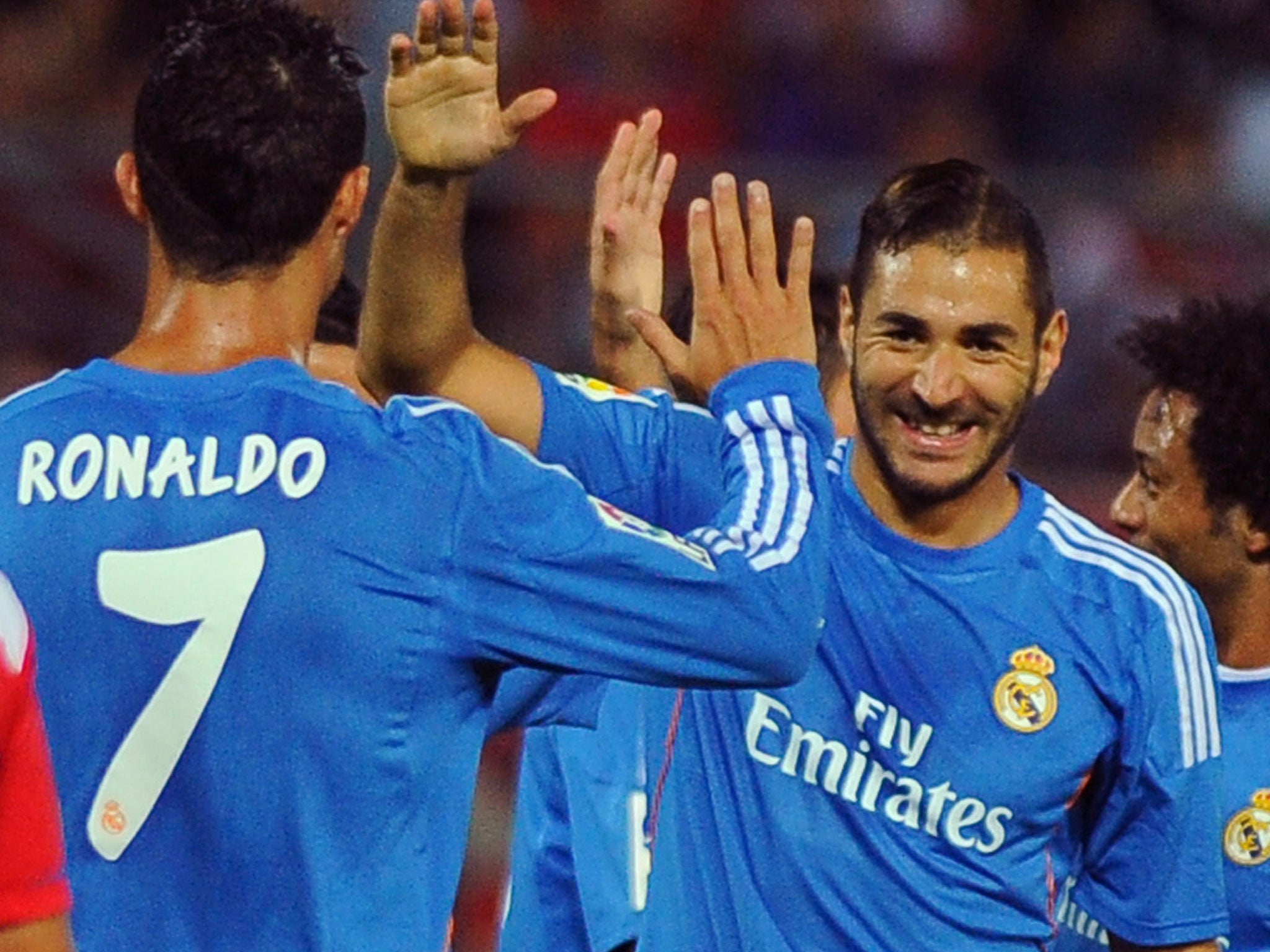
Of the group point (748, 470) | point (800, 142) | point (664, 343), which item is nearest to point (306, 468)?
point (748, 470)

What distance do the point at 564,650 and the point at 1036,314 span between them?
1464 mm

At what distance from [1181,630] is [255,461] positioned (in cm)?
175

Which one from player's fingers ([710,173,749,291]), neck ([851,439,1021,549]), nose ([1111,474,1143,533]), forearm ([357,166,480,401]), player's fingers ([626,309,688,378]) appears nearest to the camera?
player's fingers ([710,173,749,291])

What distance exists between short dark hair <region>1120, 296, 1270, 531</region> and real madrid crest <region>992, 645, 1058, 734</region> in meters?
0.98

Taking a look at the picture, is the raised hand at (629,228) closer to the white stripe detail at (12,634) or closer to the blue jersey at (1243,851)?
the blue jersey at (1243,851)

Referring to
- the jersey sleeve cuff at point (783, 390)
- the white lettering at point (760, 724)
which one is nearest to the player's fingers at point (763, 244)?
the jersey sleeve cuff at point (783, 390)

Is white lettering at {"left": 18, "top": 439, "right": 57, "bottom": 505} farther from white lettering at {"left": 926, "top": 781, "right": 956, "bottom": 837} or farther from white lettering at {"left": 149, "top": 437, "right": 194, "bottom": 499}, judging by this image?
white lettering at {"left": 926, "top": 781, "right": 956, "bottom": 837}

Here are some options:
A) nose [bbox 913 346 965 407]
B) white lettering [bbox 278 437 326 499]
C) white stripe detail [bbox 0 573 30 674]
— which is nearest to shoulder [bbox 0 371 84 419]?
white lettering [bbox 278 437 326 499]

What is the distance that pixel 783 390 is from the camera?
308 cm

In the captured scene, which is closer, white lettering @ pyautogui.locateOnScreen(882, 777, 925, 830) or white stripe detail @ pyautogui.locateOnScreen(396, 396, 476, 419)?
white stripe detail @ pyautogui.locateOnScreen(396, 396, 476, 419)

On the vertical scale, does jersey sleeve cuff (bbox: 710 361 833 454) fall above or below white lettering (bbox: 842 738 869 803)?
above

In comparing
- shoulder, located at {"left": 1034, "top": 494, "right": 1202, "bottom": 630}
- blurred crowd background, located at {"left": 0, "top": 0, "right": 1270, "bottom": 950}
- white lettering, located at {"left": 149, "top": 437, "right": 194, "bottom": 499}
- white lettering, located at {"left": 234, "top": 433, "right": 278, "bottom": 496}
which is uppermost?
blurred crowd background, located at {"left": 0, "top": 0, "right": 1270, "bottom": 950}

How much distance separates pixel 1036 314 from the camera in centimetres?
398

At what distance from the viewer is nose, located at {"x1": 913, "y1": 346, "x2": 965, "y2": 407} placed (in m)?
3.83
